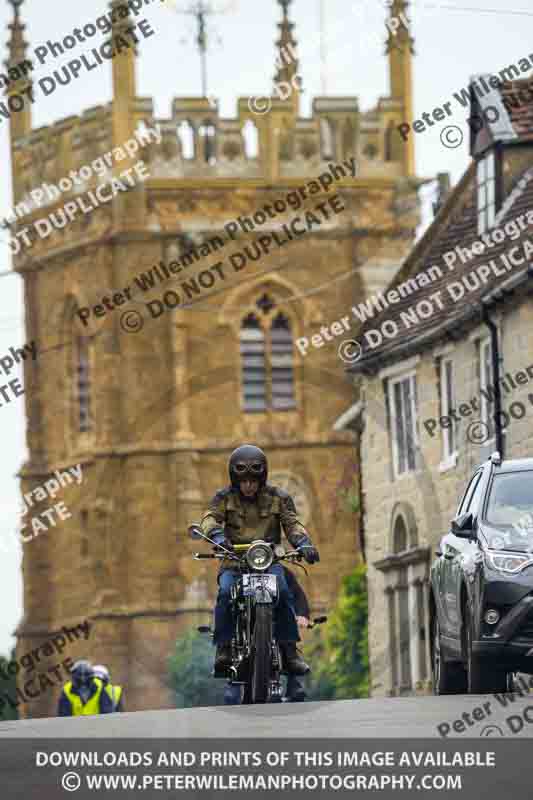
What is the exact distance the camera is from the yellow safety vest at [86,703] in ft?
A: 77.2

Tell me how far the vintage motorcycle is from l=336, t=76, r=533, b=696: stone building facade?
15365mm

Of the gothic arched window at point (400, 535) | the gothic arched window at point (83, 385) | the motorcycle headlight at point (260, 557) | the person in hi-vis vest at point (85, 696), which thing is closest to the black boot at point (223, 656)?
the motorcycle headlight at point (260, 557)

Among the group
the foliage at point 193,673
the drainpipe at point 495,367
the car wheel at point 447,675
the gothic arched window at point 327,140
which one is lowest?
the car wheel at point 447,675

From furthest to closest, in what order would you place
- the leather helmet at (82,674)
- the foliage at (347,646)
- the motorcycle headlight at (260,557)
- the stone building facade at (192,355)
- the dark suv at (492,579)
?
the stone building facade at (192,355), the foliage at (347,646), the leather helmet at (82,674), the dark suv at (492,579), the motorcycle headlight at (260,557)

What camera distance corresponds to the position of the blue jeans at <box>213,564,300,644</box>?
17.7 metres

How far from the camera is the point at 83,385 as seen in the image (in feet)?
253

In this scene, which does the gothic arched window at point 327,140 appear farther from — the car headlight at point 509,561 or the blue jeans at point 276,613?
the blue jeans at point 276,613

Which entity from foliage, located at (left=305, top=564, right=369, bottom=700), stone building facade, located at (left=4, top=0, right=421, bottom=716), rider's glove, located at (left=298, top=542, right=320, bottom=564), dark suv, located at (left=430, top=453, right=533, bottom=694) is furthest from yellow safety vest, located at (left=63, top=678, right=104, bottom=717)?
stone building facade, located at (left=4, top=0, right=421, bottom=716)

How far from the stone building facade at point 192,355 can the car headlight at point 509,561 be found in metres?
55.5

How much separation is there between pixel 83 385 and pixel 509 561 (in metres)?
59.3

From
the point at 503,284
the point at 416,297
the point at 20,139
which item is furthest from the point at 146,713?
the point at 20,139
